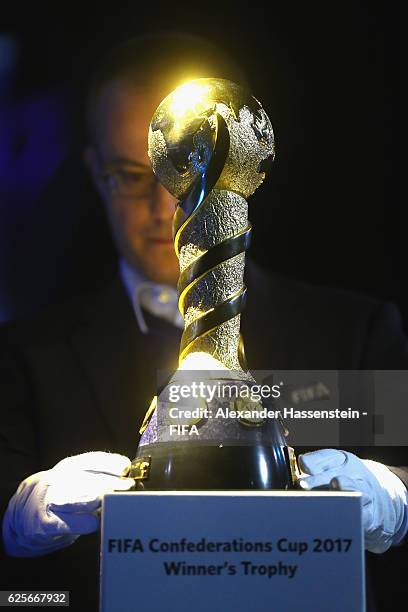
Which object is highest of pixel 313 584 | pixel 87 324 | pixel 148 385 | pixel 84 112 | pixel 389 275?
pixel 84 112

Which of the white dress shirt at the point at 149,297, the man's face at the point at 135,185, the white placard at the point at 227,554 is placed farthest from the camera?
the white dress shirt at the point at 149,297

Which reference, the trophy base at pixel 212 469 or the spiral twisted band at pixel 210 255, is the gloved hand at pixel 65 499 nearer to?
the trophy base at pixel 212 469

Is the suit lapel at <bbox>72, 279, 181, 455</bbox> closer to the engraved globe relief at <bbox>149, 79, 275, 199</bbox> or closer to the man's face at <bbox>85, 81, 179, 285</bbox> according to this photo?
the man's face at <bbox>85, 81, 179, 285</bbox>

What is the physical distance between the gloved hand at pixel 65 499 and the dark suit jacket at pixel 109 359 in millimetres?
433

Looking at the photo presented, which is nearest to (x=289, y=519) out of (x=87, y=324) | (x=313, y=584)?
(x=313, y=584)

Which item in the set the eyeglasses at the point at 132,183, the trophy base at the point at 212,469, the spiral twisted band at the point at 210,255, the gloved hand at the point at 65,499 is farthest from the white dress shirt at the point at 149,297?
the trophy base at the point at 212,469

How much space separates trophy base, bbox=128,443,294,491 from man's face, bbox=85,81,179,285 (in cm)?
94

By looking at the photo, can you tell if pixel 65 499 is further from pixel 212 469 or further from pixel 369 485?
pixel 369 485

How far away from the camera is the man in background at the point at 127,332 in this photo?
1.84 metres

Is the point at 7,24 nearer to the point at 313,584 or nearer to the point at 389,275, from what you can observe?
the point at 389,275

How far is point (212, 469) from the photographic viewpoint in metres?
1.04

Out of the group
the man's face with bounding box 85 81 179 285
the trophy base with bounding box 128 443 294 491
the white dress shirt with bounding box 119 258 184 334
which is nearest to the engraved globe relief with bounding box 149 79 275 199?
the trophy base with bounding box 128 443 294 491

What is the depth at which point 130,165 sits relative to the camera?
193 centimetres

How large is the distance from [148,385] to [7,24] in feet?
3.11
